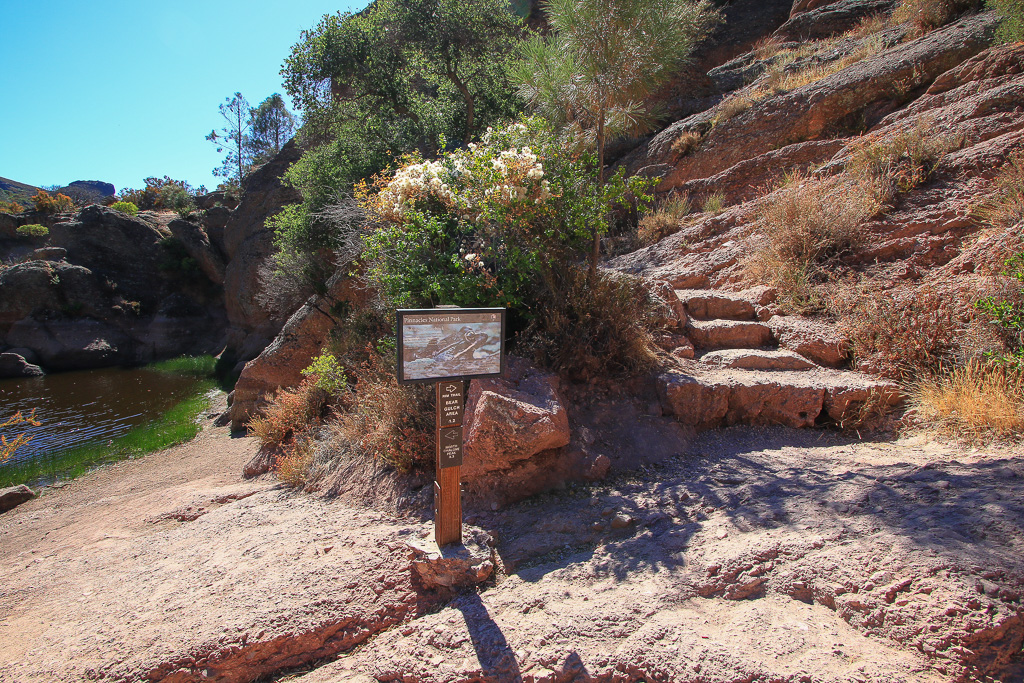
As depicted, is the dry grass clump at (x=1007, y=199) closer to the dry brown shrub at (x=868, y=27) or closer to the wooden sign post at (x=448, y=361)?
the wooden sign post at (x=448, y=361)

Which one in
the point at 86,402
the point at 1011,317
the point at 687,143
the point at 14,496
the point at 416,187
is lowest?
the point at 14,496

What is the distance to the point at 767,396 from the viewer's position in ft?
14.5

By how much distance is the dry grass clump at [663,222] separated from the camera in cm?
852

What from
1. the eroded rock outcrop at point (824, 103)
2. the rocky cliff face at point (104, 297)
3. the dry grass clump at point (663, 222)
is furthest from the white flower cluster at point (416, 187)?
the rocky cliff face at point (104, 297)

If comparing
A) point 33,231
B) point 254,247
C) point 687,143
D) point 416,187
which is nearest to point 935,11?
point 687,143

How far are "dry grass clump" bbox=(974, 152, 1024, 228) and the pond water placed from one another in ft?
51.4

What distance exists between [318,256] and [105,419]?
7477mm

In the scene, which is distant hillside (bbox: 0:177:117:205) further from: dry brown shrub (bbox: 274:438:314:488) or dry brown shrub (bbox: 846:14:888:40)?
dry brown shrub (bbox: 846:14:888:40)

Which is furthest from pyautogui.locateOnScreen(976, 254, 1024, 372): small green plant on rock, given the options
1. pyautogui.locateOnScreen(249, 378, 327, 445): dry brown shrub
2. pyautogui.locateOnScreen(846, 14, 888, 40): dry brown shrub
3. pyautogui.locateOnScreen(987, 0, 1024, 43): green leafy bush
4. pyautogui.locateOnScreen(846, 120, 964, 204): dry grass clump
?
pyautogui.locateOnScreen(846, 14, 888, 40): dry brown shrub

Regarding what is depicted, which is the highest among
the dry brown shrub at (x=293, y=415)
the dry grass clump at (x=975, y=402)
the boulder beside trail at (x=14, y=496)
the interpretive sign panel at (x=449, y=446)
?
the dry grass clump at (x=975, y=402)

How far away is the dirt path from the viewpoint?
2.07 metres

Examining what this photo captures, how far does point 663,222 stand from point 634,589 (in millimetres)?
7340

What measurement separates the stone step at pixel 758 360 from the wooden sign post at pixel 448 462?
324cm

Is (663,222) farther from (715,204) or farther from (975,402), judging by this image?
(975,402)
